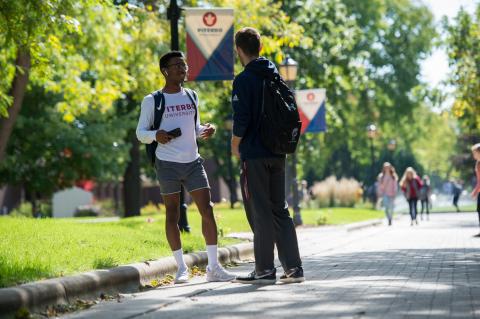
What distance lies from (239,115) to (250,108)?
0.44 feet

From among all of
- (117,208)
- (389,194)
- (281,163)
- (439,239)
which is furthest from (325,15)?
(281,163)

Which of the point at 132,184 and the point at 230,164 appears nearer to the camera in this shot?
the point at 132,184

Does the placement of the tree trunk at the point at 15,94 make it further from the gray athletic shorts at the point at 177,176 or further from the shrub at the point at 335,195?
the shrub at the point at 335,195

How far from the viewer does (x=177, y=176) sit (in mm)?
10367

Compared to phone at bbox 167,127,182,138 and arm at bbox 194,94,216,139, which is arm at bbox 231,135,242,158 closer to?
phone at bbox 167,127,182,138

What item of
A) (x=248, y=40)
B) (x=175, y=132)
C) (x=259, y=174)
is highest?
(x=248, y=40)

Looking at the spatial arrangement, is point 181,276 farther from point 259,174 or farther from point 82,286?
point 82,286

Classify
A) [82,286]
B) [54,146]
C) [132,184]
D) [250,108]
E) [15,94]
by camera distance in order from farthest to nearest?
1. [132,184]
2. [54,146]
3. [15,94]
4. [250,108]
5. [82,286]

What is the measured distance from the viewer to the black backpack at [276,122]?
376 inches

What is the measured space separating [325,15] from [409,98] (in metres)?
26.8

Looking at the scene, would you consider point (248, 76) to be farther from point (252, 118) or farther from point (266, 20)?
point (266, 20)

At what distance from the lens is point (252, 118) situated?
9703 millimetres

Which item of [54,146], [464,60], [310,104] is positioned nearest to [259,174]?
[310,104]

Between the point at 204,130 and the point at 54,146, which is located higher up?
the point at 54,146
